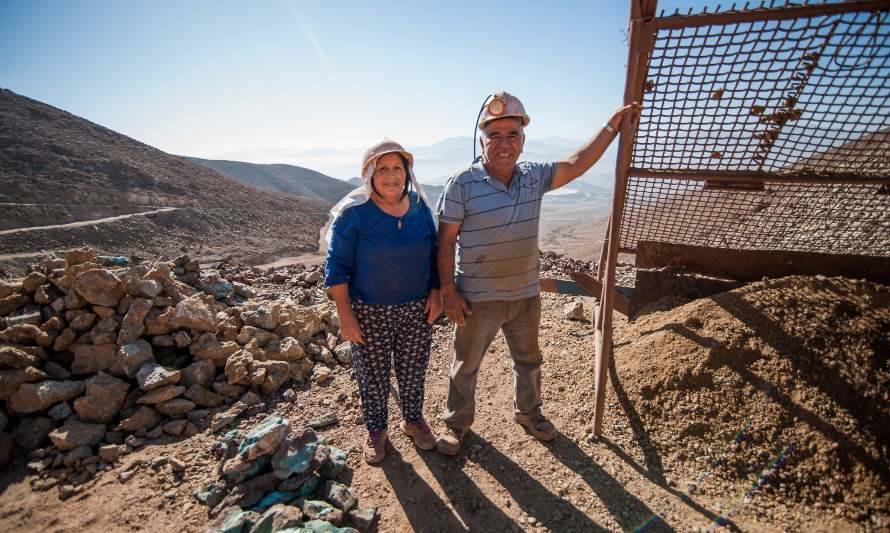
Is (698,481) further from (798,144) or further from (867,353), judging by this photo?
(798,144)

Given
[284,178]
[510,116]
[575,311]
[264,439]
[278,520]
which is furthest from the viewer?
[284,178]

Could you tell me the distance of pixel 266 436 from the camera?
2236 mm

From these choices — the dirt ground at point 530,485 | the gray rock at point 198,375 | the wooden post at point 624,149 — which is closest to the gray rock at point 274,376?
the dirt ground at point 530,485

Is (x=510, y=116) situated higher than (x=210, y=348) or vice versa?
(x=510, y=116)

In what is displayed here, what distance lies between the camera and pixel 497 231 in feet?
6.95

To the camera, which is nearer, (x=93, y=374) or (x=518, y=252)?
(x=518, y=252)

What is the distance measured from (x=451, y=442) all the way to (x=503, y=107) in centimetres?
207

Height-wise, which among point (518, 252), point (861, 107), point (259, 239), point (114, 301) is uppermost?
point (861, 107)

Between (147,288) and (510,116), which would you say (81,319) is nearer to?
(147,288)

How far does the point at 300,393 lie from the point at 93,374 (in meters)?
1.59

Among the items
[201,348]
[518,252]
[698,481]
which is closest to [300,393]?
[201,348]

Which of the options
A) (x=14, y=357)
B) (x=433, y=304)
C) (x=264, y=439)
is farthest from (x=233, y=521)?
(x=14, y=357)

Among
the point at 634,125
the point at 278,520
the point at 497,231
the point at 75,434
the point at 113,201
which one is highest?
the point at 634,125

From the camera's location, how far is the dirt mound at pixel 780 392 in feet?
6.63
